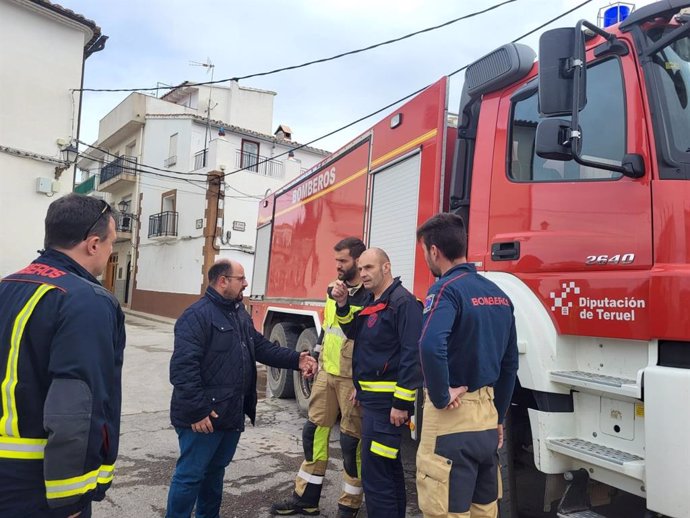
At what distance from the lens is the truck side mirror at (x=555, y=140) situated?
2.57 meters

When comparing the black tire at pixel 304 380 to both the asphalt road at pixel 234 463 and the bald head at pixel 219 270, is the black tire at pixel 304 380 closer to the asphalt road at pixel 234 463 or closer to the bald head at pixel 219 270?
the asphalt road at pixel 234 463

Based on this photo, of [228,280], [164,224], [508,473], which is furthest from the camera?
[164,224]

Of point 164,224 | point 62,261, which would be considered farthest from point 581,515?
point 164,224

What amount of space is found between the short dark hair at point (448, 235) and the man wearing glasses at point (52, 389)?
5.01ft

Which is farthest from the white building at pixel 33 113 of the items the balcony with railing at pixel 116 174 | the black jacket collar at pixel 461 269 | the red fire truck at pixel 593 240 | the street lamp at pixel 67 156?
the black jacket collar at pixel 461 269

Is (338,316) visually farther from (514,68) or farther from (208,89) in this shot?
(208,89)

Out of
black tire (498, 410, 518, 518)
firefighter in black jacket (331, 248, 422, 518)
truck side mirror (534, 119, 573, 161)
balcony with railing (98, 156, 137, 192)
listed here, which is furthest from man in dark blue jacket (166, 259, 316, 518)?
balcony with railing (98, 156, 137, 192)

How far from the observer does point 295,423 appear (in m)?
6.05

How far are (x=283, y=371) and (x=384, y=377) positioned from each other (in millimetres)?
4291

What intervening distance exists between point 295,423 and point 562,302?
400 cm

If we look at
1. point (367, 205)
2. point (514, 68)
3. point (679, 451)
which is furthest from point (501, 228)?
point (367, 205)

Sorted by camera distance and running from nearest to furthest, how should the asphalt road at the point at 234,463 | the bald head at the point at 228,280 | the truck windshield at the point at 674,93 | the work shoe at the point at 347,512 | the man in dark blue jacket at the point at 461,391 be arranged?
the man in dark blue jacket at the point at 461,391
the truck windshield at the point at 674,93
the bald head at the point at 228,280
the work shoe at the point at 347,512
the asphalt road at the point at 234,463

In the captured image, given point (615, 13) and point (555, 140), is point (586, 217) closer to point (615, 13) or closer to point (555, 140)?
point (555, 140)

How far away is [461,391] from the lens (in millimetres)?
2408
